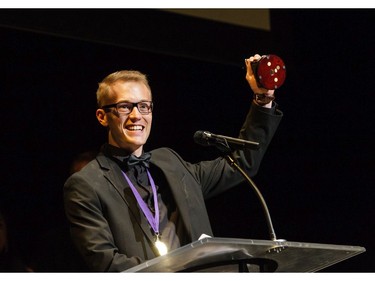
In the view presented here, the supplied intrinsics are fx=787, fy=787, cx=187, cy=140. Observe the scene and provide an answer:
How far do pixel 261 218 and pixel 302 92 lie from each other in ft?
3.28

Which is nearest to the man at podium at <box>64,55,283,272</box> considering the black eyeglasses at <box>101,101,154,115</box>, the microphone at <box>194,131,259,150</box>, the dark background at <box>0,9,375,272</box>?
the black eyeglasses at <box>101,101,154,115</box>

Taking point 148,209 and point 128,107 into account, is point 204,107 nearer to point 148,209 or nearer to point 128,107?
point 128,107

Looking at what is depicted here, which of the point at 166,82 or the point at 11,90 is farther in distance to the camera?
the point at 166,82

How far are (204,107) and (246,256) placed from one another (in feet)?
10.4

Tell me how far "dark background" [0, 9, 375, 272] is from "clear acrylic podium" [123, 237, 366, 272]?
7.58 ft

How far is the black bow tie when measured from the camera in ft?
10.4

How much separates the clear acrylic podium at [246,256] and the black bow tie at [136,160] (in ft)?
2.34

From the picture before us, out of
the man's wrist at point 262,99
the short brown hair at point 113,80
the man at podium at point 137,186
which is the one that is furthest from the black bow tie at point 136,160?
the man's wrist at point 262,99

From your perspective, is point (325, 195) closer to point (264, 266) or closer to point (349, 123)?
point (349, 123)

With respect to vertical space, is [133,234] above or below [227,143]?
below

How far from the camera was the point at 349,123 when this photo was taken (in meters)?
5.80

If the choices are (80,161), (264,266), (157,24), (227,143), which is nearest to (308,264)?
(264,266)

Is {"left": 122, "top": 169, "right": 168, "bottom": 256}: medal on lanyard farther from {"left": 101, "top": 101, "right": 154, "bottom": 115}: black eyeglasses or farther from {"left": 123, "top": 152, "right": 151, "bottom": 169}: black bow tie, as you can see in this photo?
{"left": 101, "top": 101, "right": 154, "bottom": 115}: black eyeglasses

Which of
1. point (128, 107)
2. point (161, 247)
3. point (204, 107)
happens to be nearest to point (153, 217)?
point (161, 247)
